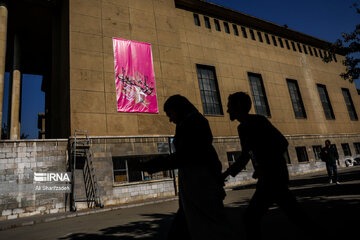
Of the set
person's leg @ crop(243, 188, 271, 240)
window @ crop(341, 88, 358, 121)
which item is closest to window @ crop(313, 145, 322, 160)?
window @ crop(341, 88, 358, 121)

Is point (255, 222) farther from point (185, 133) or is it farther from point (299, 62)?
point (299, 62)

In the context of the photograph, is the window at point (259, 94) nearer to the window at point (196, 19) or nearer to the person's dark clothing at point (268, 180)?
the window at point (196, 19)

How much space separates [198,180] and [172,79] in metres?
14.4

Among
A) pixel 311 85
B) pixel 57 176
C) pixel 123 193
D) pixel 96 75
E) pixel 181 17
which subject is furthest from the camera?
pixel 311 85

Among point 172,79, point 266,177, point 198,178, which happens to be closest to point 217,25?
point 172,79

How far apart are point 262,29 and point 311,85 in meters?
9.00

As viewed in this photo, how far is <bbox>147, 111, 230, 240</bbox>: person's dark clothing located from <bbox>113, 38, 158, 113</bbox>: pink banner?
11.9 metres

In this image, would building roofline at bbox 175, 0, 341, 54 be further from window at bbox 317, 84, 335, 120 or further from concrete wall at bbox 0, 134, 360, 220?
concrete wall at bbox 0, 134, 360, 220

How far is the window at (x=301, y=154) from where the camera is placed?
21.7 metres

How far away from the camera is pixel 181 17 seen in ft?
→ 62.4

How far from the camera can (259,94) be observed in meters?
21.6

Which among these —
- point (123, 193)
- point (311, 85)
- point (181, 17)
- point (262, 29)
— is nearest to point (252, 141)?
point (123, 193)

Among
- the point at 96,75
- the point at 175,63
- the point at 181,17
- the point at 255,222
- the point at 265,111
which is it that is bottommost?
the point at 255,222

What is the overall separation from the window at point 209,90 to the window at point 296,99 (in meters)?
10.2
